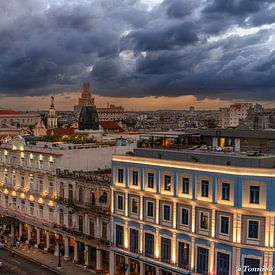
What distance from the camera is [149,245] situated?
148 ft

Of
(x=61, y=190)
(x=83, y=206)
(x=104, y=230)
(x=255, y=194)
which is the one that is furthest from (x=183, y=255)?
(x=61, y=190)

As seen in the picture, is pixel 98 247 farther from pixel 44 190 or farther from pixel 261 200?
pixel 261 200

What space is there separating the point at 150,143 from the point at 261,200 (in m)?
18.5

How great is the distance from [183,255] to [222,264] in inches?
173

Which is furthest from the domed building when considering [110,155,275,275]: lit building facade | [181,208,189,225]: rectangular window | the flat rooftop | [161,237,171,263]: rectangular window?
[181,208,189,225]: rectangular window

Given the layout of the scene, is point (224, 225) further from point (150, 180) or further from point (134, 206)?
point (134, 206)

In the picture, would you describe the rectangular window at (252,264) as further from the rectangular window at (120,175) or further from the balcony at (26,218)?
the balcony at (26,218)

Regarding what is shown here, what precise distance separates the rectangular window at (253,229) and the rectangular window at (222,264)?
9.04 feet

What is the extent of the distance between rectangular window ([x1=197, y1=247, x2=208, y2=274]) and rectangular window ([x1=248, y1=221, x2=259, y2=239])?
4.64 metres

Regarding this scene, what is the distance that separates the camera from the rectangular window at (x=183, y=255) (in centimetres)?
4159

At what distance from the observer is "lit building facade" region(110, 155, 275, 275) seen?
3672cm

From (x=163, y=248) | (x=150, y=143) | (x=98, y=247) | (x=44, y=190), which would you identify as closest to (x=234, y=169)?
(x=163, y=248)

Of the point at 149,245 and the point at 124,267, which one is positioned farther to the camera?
the point at 124,267

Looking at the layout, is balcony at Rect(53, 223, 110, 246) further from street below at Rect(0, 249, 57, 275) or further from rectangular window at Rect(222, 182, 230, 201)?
rectangular window at Rect(222, 182, 230, 201)
